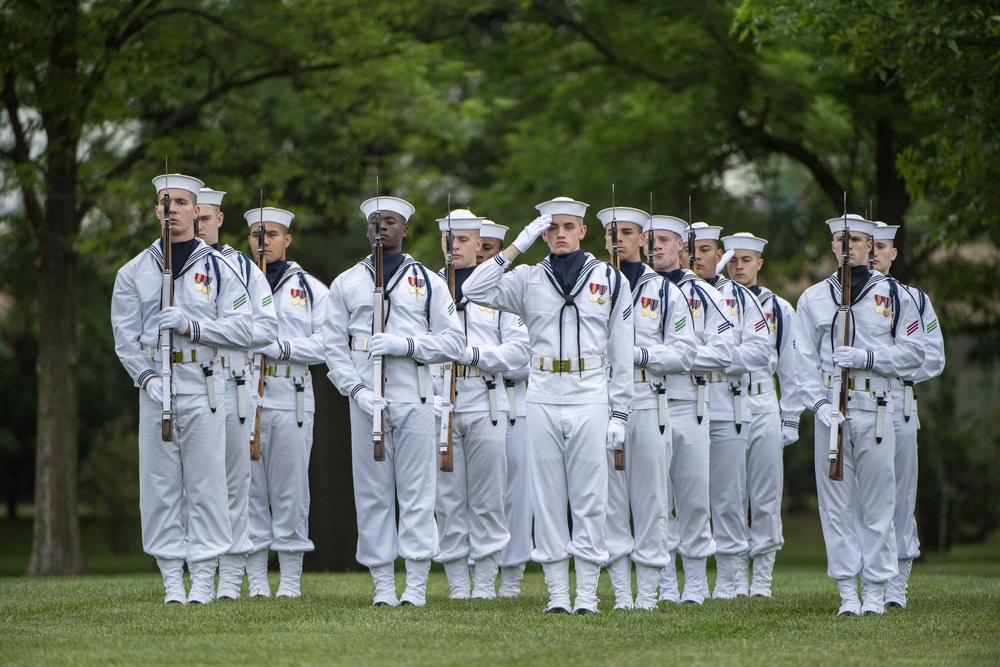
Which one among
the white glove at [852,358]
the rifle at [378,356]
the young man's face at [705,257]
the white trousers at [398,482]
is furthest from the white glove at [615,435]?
the young man's face at [705,257]

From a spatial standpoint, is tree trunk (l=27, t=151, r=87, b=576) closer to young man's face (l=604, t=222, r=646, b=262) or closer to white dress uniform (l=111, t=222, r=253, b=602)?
white dress uniform (l=111, t=222, r=253, b=602)

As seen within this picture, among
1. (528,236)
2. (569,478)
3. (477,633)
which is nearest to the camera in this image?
(477,633)

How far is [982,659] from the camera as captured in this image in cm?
752

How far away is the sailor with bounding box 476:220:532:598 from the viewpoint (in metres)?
11.2

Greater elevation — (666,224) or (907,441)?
(666,224)

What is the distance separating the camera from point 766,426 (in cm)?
1177

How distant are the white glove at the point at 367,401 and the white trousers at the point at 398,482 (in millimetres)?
117

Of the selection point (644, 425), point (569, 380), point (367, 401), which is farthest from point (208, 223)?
point (644, 425)

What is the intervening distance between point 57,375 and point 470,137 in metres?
6.95

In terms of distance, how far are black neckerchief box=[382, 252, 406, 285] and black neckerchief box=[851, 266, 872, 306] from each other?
3.23m

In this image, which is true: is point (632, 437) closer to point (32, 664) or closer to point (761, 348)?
point (761, 348)

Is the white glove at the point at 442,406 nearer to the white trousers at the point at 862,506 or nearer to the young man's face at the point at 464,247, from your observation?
the young man's face at the point at 464,247

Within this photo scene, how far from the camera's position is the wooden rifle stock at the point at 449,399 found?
33.3 ft

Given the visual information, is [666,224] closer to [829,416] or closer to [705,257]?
[705,257]
